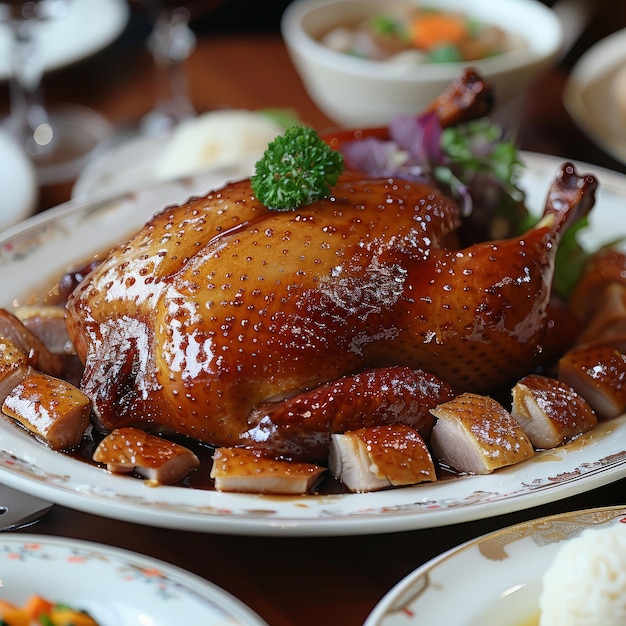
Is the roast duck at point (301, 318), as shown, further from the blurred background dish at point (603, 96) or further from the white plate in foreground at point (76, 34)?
the white plate in foreground at point (76, 34)

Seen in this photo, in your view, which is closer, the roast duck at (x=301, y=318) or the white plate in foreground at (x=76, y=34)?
the roast duck at (x=301, y=318)

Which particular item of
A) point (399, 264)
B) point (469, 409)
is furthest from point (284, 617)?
point (399, 264)

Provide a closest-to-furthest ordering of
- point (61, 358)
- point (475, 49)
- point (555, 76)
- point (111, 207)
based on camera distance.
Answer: point (61, 358)
point (111, 207)
point (475, 49)
point (555, 76)

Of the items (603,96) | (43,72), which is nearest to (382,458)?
(603,96)

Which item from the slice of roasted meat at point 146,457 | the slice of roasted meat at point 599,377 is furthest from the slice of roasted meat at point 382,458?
the slice of roasted meat at point 599,377

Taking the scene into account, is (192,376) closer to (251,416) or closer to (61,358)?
(251,416)

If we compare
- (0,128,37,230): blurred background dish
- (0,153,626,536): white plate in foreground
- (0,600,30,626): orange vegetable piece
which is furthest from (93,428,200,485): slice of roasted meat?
(0,128,37,230): blurred background dish

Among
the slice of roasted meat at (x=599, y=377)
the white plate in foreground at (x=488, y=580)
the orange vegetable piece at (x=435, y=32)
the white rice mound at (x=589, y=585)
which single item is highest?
the orange vegetable piece at (x=435, y=32)
